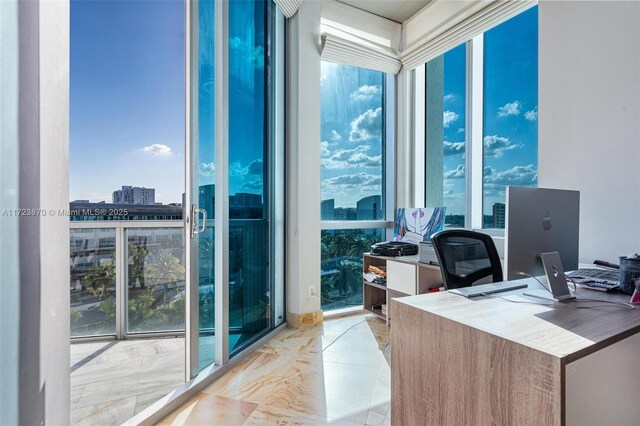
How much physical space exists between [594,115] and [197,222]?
2.59 meters

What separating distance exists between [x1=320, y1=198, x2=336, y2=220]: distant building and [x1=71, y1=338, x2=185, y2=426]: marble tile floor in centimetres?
187

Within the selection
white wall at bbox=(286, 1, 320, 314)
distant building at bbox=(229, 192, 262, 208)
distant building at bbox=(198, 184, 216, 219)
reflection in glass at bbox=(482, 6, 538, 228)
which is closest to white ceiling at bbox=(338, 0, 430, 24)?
white wall at bbox=(286, 1, 320, 314)

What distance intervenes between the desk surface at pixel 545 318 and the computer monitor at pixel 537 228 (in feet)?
0.44

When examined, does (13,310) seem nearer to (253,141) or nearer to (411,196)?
(253,141)

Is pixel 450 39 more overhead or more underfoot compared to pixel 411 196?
more overhead

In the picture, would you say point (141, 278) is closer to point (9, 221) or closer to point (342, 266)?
point (9, 221)

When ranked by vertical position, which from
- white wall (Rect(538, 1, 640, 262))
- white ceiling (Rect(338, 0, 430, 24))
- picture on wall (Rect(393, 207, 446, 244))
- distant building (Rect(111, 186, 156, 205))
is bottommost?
picture on wall (Rect(393, 207, 446, 244))

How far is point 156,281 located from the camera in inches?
74.1

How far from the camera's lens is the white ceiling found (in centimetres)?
328

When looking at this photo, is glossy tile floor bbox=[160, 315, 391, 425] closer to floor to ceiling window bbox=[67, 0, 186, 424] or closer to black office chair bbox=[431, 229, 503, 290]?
floor to ceiling window bbox=[67, 0, 186, 424]

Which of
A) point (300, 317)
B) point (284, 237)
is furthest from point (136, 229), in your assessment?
point (300, 317)

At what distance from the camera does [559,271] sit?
1.27 meters

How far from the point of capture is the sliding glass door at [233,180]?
197 cm

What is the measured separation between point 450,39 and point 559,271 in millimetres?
2681
